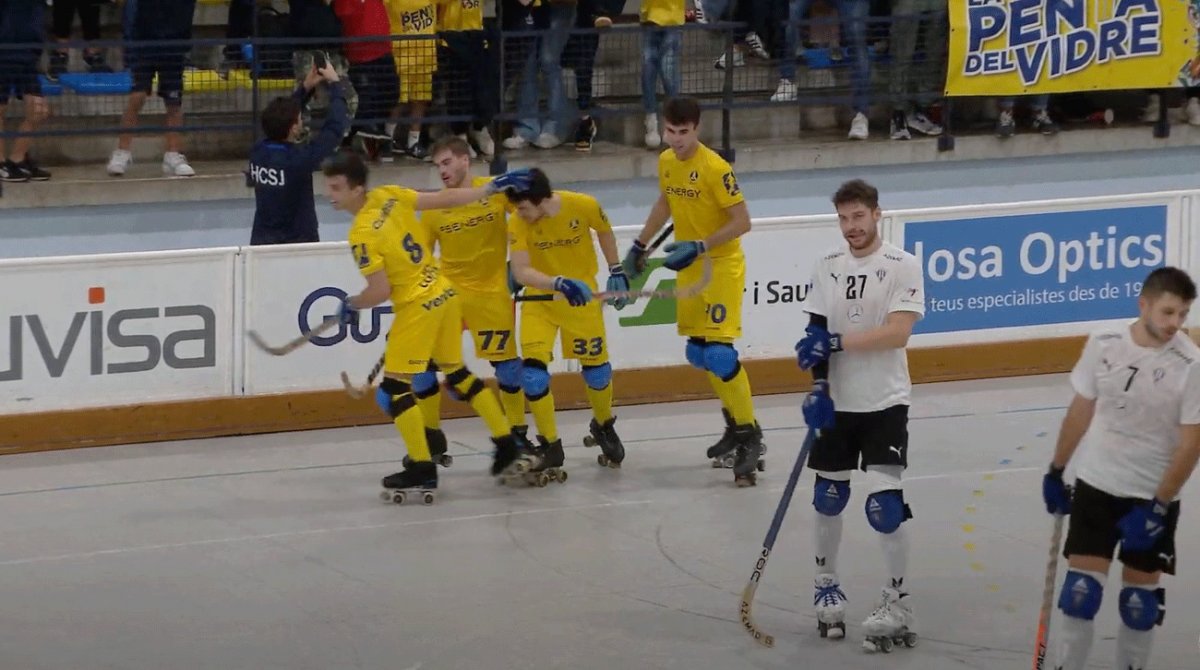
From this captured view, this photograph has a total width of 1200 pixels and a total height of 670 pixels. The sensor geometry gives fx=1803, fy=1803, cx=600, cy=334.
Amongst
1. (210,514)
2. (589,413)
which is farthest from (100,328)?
(589,413)

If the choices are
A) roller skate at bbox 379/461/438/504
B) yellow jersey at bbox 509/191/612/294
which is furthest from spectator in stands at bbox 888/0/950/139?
roller skate at bbox 379/461/438/504

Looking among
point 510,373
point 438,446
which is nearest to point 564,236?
point 510,373

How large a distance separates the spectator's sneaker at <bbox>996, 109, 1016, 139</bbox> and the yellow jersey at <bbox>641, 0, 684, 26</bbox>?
3.44m

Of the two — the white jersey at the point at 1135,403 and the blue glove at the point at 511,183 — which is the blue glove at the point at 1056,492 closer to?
the white jersey at the point at 1135,403

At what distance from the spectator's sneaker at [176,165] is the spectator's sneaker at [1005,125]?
7556 millimetres

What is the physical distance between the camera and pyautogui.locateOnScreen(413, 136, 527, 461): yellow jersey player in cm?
1044

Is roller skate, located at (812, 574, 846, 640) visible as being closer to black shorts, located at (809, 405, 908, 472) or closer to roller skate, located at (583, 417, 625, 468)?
black shorts, located at (809, 405, 908, 472)

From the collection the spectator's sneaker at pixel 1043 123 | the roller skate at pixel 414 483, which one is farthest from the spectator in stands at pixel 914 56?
the roller skate at pixel 414 483

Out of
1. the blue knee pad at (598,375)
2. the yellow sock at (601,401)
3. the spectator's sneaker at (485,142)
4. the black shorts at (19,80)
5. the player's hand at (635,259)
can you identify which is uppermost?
the black shorts at (19,80)

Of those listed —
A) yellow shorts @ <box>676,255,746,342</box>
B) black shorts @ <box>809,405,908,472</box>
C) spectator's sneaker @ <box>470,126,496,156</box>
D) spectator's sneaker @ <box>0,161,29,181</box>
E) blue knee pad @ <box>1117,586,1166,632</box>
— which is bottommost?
blue knee pad @ <box>1117,586,1166,632</box>

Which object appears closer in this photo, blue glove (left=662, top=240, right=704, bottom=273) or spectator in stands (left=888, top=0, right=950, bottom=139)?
blue glove (left=662, top=240, right=704, bottom=273)

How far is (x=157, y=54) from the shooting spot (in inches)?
558

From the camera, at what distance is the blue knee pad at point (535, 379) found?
10523 mm

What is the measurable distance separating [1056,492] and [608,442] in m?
4.37
